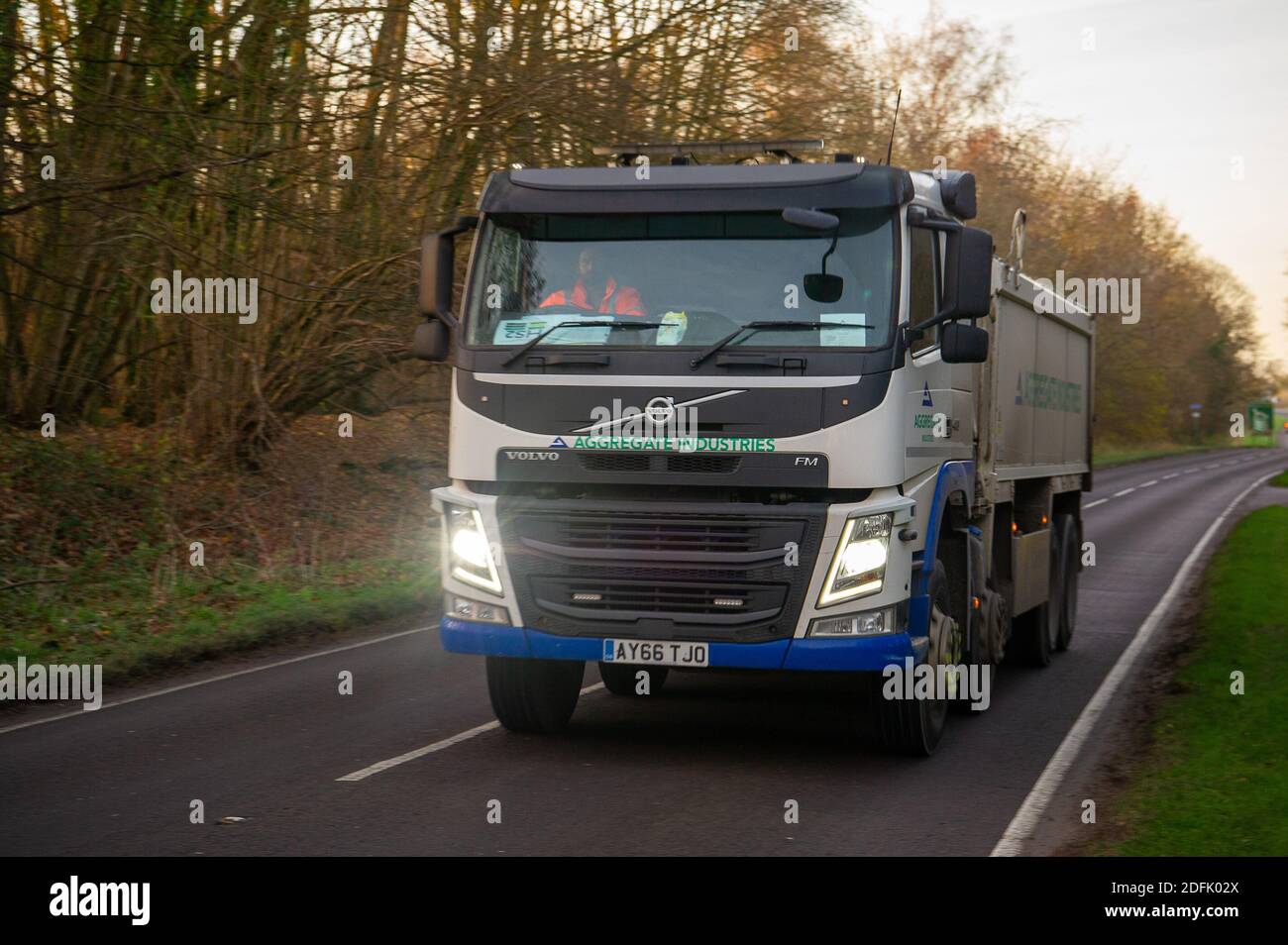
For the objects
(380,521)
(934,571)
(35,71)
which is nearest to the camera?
(934,571)

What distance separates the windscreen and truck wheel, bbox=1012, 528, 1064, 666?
4966mm

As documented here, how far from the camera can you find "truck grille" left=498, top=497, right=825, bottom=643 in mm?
7359

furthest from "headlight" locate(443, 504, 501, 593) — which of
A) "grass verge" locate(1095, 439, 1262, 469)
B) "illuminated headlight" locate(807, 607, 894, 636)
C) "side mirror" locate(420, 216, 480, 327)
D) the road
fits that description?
"grass verge" locate(1095, 439, 1262, 469)

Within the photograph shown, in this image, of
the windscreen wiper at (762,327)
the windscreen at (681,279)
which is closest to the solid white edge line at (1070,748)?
the windscreen at (681,279)

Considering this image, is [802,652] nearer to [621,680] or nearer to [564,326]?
[564,326]

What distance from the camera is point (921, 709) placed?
26.2 feet

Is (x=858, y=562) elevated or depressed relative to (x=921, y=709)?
elevated

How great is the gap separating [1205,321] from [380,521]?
8858 centimetres

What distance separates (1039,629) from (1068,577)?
4.69 feet

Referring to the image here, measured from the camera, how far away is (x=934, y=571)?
26.8ft

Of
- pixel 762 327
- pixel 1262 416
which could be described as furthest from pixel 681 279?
pixel 1262 416

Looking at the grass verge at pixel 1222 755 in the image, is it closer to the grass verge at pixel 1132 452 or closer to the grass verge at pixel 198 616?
the grass verge at pixel 198 616
